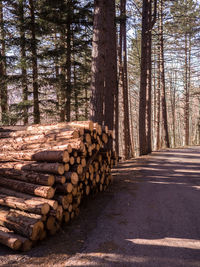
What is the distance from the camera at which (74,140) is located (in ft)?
17.9

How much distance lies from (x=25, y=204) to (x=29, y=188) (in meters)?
0.42

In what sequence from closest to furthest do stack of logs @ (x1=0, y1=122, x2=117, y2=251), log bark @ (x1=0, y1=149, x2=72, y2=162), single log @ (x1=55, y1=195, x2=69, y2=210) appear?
stack of logs @ (x1=0, y1=122, x2=117, y2=251), single log @ (x1=55, y1=195, x2=69, y2=210), log bark @ (x1=0, y1=149, x2=72, y2=162)

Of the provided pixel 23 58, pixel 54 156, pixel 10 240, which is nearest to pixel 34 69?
pixel 23 58

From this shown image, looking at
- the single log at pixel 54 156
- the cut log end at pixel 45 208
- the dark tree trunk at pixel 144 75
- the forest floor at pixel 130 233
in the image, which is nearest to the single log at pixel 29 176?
the single log at pixel 54 156

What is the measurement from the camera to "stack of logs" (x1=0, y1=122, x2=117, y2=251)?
13.4ft

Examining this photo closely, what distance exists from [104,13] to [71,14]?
6008mm

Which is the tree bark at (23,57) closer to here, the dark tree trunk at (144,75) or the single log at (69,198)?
the dark tree trunk at (144,75)

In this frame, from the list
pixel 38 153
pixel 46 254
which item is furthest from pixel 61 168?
pixel 46 254

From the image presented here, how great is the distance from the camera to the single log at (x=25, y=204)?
4.18m

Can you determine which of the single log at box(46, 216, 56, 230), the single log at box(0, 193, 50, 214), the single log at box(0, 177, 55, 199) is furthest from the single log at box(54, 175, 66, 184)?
the single log at box(46, 216, 56, 230)

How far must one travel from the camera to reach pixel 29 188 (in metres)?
4.67

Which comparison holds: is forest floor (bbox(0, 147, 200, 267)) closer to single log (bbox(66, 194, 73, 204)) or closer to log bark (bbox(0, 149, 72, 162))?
single log (bbox(66, 194, 73, 204))

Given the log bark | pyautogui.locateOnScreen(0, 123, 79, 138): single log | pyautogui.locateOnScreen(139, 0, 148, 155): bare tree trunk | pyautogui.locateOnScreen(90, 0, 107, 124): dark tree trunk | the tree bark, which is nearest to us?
the log bark

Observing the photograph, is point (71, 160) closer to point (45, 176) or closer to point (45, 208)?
point (45, 176)
